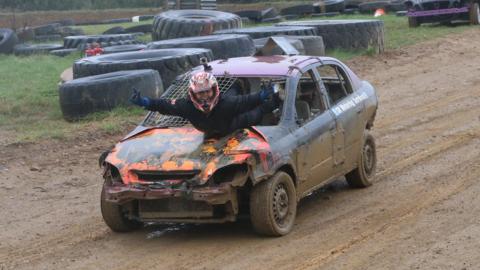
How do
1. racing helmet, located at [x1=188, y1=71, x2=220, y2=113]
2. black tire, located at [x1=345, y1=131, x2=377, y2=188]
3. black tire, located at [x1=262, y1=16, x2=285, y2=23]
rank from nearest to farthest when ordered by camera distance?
racing helmet, located at [x1=188, y1=71, x2=220, y2=113] → black tire, located at [x1=345, y1=131, x2=377, y2=188] → black tire, located at [x1=262, y1=16, x2=285, y2=23]

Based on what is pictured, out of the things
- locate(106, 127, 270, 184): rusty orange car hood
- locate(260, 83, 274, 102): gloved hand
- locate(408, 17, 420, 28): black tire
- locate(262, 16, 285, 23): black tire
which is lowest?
locate(262, 16, 285, 23): black tire

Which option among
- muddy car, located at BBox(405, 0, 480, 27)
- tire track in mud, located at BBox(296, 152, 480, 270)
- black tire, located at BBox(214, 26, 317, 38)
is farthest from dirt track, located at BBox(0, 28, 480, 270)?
muddy car, located at BBox(405, 0, 480, 27)

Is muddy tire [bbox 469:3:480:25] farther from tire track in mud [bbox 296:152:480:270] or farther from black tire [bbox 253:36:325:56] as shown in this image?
tire track in mud [bbox 296:152:480:270]

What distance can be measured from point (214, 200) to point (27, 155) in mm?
5078

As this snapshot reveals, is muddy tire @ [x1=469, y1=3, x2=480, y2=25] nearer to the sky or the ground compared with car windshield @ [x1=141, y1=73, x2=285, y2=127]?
nearer to the ground

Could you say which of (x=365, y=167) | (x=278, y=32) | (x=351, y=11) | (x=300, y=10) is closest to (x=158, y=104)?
(x=365, y=167)

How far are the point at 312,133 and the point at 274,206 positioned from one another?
1.02 metres

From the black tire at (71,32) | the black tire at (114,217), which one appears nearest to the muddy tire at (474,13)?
the black tire at (71,32)

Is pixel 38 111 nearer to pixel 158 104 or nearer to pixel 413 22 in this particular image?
pixel 158 104

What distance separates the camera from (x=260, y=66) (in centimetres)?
838

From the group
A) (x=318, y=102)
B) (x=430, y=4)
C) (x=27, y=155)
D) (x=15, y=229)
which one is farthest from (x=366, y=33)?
(x=15, y=229)

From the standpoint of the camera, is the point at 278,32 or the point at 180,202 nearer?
the point at 180,202

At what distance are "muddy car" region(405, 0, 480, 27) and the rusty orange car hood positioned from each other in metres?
17.8

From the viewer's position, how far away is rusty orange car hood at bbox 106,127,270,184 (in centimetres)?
725
